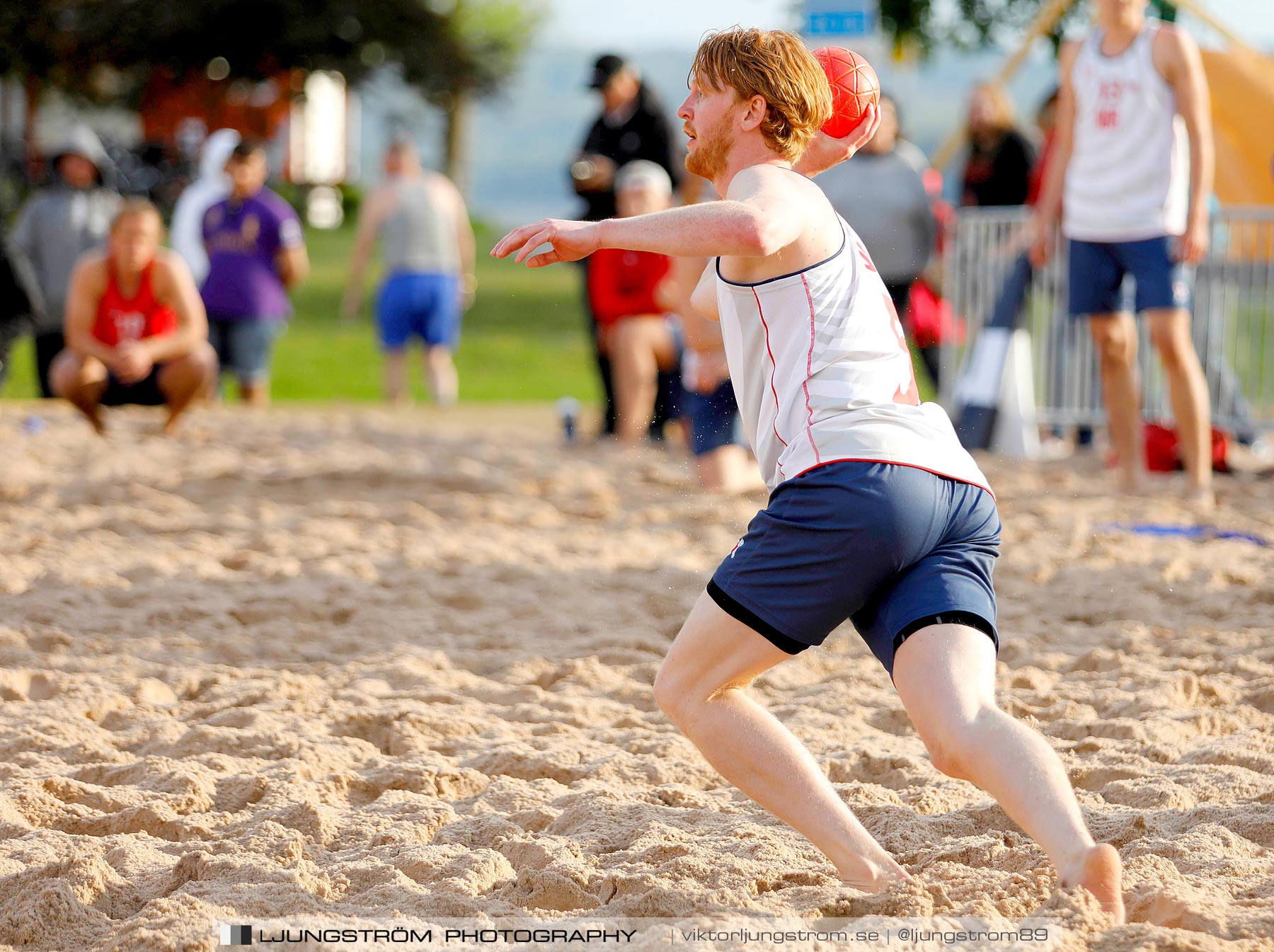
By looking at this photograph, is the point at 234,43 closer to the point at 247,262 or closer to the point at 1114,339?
the point at 247,262

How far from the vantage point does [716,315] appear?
2.63 metres

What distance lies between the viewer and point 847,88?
2621mm

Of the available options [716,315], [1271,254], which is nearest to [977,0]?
[1271,254]

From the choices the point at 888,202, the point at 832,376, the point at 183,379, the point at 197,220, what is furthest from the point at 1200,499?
the point at 197,220

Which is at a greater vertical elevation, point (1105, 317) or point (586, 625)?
point (1105, 317)

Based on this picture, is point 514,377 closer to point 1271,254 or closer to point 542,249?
point 1271,254

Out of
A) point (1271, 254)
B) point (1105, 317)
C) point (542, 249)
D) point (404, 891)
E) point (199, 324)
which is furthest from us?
point (199, 324)

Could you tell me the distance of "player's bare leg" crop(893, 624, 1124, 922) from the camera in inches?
85.7

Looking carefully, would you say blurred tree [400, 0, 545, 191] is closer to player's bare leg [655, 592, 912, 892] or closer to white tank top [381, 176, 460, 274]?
white tank top [381, 176, 460, 274]

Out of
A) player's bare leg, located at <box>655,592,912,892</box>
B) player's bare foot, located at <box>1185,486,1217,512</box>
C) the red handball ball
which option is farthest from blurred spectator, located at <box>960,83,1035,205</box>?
player's bare leg, located at <box>655,592,912,892</box>

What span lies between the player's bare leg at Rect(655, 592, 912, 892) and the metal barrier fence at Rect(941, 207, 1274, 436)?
534 centimetres

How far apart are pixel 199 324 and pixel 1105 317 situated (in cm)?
493

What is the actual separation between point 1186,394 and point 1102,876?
420 centimetres

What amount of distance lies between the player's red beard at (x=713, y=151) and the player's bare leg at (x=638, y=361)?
17.3 feet
